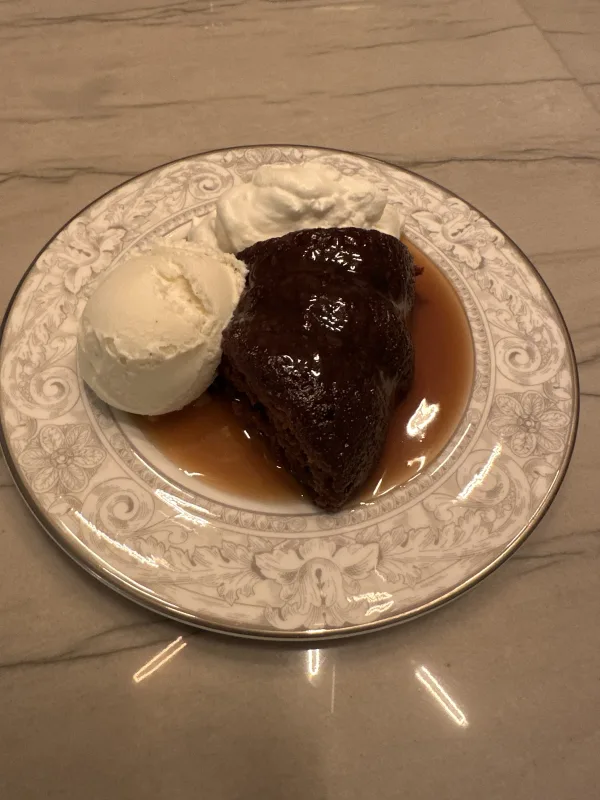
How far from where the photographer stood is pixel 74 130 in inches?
106

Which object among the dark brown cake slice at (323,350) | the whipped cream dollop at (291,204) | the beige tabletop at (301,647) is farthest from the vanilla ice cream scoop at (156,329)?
the beige tabletop at (301,647)

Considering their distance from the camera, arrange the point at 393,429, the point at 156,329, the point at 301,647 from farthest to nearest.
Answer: the point at 393,429
the point at 156,329
the point at 301,647

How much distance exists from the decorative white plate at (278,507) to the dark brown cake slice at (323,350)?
7.0 inches

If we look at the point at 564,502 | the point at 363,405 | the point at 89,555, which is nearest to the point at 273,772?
the point at 89,555

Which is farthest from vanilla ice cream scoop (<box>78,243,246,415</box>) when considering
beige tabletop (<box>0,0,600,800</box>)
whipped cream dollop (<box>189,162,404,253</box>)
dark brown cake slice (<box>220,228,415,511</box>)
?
beige tabletop (<box>0,0,600,800</box>)

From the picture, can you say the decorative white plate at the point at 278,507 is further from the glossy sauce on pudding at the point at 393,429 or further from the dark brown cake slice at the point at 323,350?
the dark brown cake slice at the point at 323,350

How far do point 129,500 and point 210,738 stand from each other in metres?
0.61

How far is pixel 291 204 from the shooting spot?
1883 mm

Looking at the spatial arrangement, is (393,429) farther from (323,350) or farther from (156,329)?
(156,329)

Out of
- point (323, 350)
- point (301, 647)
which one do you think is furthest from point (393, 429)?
point (301, 647)

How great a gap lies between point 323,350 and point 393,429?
425 mm

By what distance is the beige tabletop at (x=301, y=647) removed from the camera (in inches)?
54.2

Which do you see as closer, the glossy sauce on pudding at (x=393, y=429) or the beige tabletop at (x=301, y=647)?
the beige tabletop at (x=301, y=647)

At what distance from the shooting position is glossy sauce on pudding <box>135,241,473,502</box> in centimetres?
170
